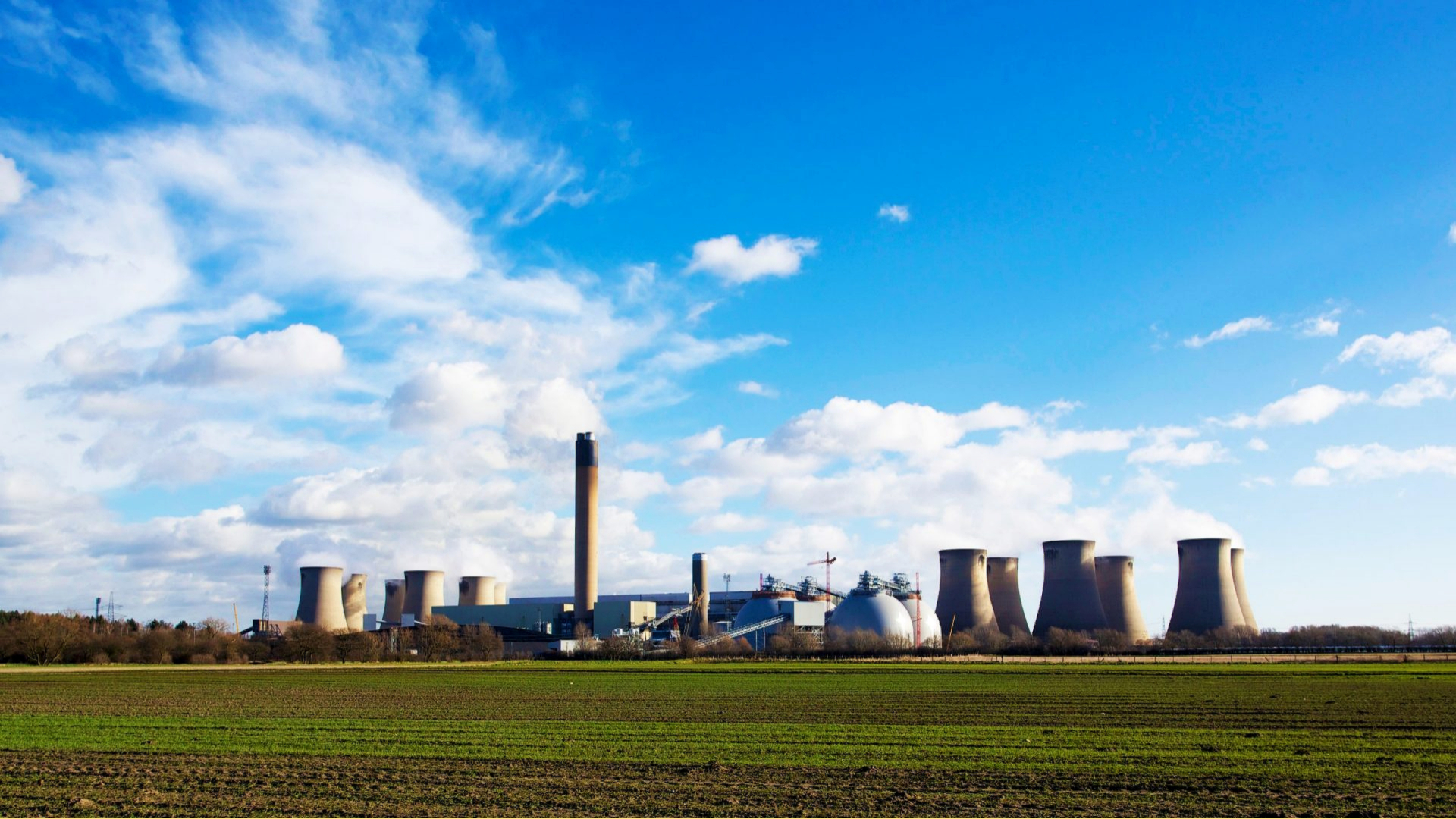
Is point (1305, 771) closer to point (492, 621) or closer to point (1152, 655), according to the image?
point (1152, 655)

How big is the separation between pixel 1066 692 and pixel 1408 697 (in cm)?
763

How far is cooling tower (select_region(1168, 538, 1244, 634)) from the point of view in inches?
2758

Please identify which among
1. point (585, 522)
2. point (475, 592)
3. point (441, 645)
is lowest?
point (441, 645)

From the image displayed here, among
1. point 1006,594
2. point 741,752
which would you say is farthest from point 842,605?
point 741,752

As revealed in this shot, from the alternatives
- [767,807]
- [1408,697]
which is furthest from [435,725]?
[1408,697]

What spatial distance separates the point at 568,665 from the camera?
184ft

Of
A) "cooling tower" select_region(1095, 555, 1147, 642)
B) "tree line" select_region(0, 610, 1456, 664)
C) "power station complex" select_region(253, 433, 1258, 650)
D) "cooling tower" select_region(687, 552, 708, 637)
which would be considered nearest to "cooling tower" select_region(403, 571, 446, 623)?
"power station complex" select_region(253, 433, 1258, 650)

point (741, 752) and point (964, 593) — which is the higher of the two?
point (964, 593)

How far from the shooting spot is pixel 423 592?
89.8 m

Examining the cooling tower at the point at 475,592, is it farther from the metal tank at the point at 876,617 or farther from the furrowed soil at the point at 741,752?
the furrowed soil at the point at 741,752

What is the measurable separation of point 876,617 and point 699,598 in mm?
20500

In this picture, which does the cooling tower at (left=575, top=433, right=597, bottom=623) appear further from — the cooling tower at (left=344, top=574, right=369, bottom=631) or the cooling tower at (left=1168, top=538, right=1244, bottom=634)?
the cooling tower at (left=1168, top=538, right=1244, bottom=634)

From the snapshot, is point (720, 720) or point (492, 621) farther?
point (492, 621)

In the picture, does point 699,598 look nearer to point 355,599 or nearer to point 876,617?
point 876,617
